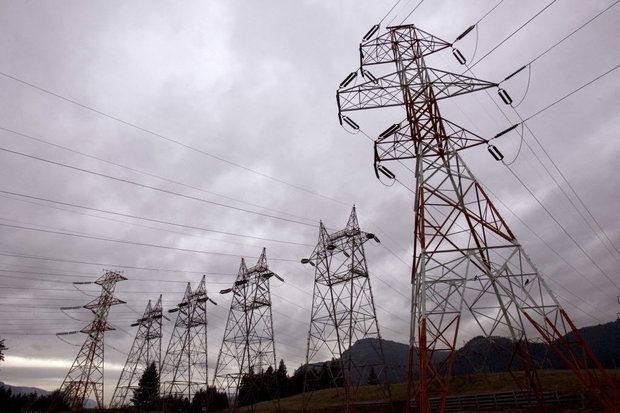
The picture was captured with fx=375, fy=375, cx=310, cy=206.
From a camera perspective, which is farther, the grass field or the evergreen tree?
the evergreen tree

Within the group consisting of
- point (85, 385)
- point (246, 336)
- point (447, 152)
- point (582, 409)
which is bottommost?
point (582, 409)

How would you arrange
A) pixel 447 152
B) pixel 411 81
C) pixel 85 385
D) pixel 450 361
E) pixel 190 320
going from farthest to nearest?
1. pixel 190 320
2. pixel 85 385
3. pixel 411 81
4. pixel 447 152
5. pixel 450 361

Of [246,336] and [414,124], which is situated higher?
[414,124]

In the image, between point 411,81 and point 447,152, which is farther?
point 411,81

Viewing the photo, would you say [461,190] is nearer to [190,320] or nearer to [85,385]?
[190,320]

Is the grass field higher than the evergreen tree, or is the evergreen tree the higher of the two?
the evergreen tree

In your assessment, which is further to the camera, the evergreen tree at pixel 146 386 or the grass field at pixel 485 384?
the evergreen tree at pixel 146 386

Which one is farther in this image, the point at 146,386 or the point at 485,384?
the point at 146,386

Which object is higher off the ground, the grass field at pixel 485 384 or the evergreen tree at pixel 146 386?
the evergreen tree at pixel 146 386

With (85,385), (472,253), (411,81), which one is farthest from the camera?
(85,385)

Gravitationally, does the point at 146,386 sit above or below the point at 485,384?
above

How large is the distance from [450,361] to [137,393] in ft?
234

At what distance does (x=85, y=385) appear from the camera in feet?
126

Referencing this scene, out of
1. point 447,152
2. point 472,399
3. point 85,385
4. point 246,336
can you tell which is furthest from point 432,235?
point 85,385
